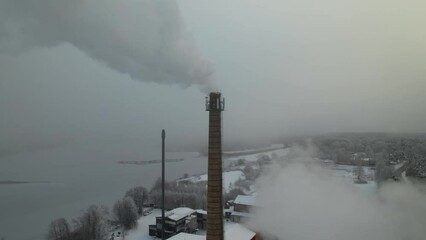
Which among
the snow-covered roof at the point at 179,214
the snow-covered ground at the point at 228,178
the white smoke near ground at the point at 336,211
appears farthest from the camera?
the snow-covered ground at the point at 228,178

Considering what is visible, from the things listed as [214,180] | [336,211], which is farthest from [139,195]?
[214,180]

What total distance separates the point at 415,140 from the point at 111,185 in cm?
2386

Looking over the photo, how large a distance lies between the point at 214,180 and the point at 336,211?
8080mm

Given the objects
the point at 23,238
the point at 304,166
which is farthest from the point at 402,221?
the point at 23,238

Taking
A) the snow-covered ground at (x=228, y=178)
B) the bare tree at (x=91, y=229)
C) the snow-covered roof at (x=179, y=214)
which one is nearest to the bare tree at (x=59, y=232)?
the bare tree at (x=91, y=229)

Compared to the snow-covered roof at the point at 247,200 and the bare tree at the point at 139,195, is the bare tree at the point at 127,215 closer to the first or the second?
the bare tree at the point at 139,195

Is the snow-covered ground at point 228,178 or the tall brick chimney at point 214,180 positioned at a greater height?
the tall brick chimney at point 214,180

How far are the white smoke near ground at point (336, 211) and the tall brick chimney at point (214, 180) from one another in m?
5.82

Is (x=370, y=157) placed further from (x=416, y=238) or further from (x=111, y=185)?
(x=111, y=185)

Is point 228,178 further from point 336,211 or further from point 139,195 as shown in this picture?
point 336,211

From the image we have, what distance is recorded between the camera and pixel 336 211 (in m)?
14.7

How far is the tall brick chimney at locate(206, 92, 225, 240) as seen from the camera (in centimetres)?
927

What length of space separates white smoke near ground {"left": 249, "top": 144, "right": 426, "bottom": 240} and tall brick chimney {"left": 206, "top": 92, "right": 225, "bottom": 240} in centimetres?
582

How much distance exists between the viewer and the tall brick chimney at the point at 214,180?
927 centimetres
